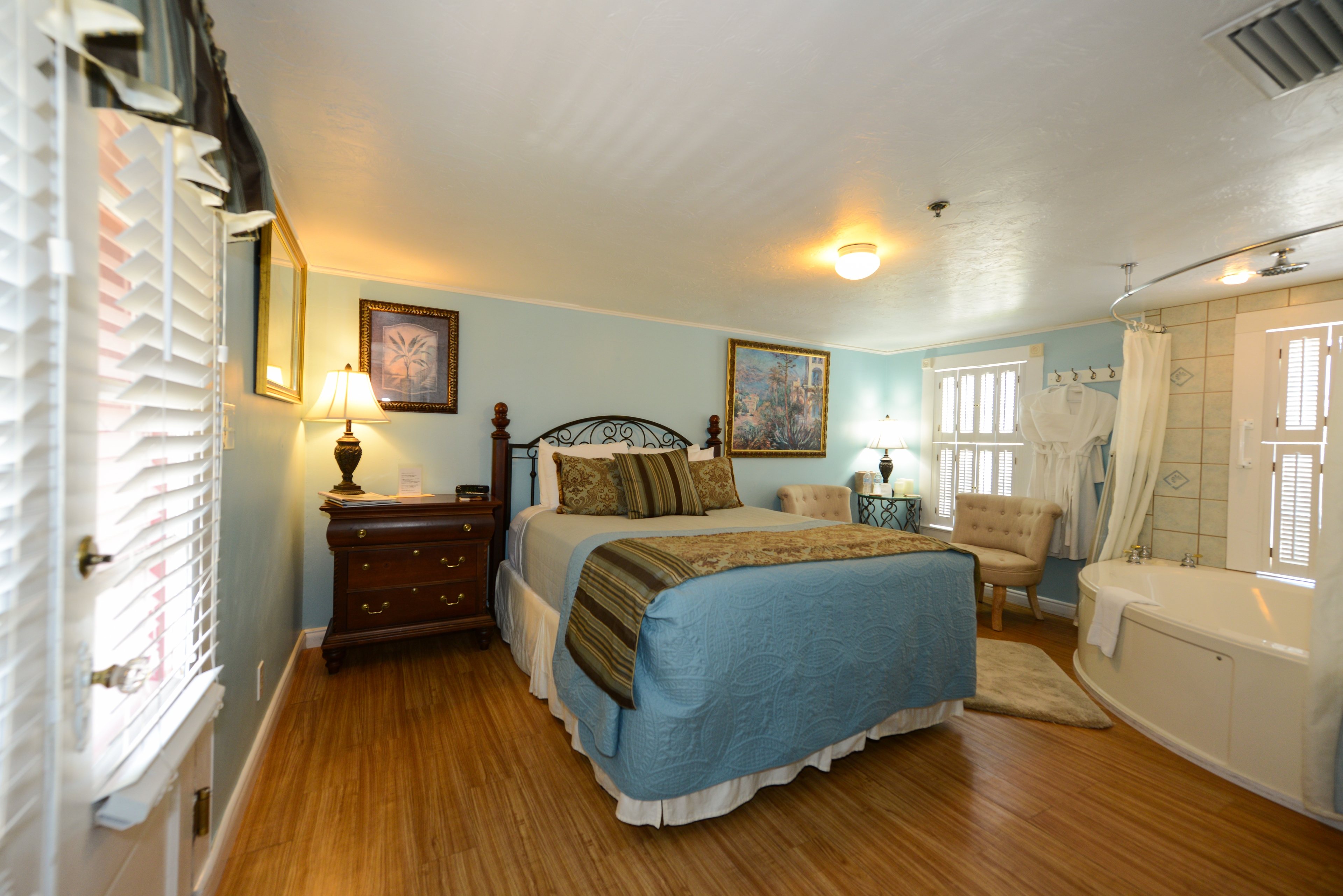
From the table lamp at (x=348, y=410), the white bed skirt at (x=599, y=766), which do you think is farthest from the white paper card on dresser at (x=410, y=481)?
the white bed skirt at (x=599, y=766)

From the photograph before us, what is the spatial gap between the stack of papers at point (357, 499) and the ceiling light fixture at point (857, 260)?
2648 millimetres

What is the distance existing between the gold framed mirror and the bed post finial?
1111mm

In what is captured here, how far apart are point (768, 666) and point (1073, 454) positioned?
3541 mm

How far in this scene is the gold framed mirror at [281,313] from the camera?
1.93 metres

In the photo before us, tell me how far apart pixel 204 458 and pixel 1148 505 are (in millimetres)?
4993

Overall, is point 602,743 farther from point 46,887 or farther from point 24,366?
point 24,366

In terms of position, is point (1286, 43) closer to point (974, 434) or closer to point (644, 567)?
point (644, 567)

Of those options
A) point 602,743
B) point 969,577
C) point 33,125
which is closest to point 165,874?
point 602,743

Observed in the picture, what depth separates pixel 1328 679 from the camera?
1889 mm

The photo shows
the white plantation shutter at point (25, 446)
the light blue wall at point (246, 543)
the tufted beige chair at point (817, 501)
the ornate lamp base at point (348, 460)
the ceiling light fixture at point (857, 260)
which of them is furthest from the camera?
the tufted beige chair at point (817, 501)

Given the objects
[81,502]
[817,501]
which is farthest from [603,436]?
[81,502]

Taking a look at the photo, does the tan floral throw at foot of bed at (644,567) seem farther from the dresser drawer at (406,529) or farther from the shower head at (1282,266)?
the shower head at (1282,266)

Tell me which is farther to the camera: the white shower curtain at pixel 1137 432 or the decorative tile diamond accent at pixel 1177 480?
the decorative tile diamond accent at pixel 1177 480

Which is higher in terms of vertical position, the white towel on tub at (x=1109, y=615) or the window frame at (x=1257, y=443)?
the window frame at (x=1257, y=443)
